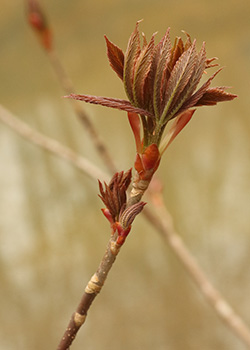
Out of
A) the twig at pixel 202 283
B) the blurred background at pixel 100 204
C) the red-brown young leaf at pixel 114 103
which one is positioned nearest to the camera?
the red-brown young leaf at pixel 114 103

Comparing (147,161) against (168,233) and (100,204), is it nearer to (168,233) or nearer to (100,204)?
(168,233)

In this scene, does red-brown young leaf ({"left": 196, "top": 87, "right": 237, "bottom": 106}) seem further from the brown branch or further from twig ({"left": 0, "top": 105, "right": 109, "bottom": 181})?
twig ({"left": 0, "top": 105, "right": 109, "bottom": 181})

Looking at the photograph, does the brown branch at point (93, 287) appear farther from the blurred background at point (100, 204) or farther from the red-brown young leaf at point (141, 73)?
the blurred background at point (100, 204)

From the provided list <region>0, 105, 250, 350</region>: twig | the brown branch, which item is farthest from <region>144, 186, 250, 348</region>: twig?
the brown branch

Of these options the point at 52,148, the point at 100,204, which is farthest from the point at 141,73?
the point at 100,204

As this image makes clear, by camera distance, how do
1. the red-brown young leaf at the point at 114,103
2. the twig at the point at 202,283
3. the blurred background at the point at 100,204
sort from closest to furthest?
the red-brown young leaf at the point at 114,103 → the twig at the point at 202,283 → the blurred background at the point at 100,204

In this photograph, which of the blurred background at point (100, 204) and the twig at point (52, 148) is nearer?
the twig at point (52, 148)

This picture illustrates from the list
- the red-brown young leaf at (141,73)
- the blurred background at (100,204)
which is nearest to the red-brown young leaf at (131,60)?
the red-brown young leaf at (141,73)
